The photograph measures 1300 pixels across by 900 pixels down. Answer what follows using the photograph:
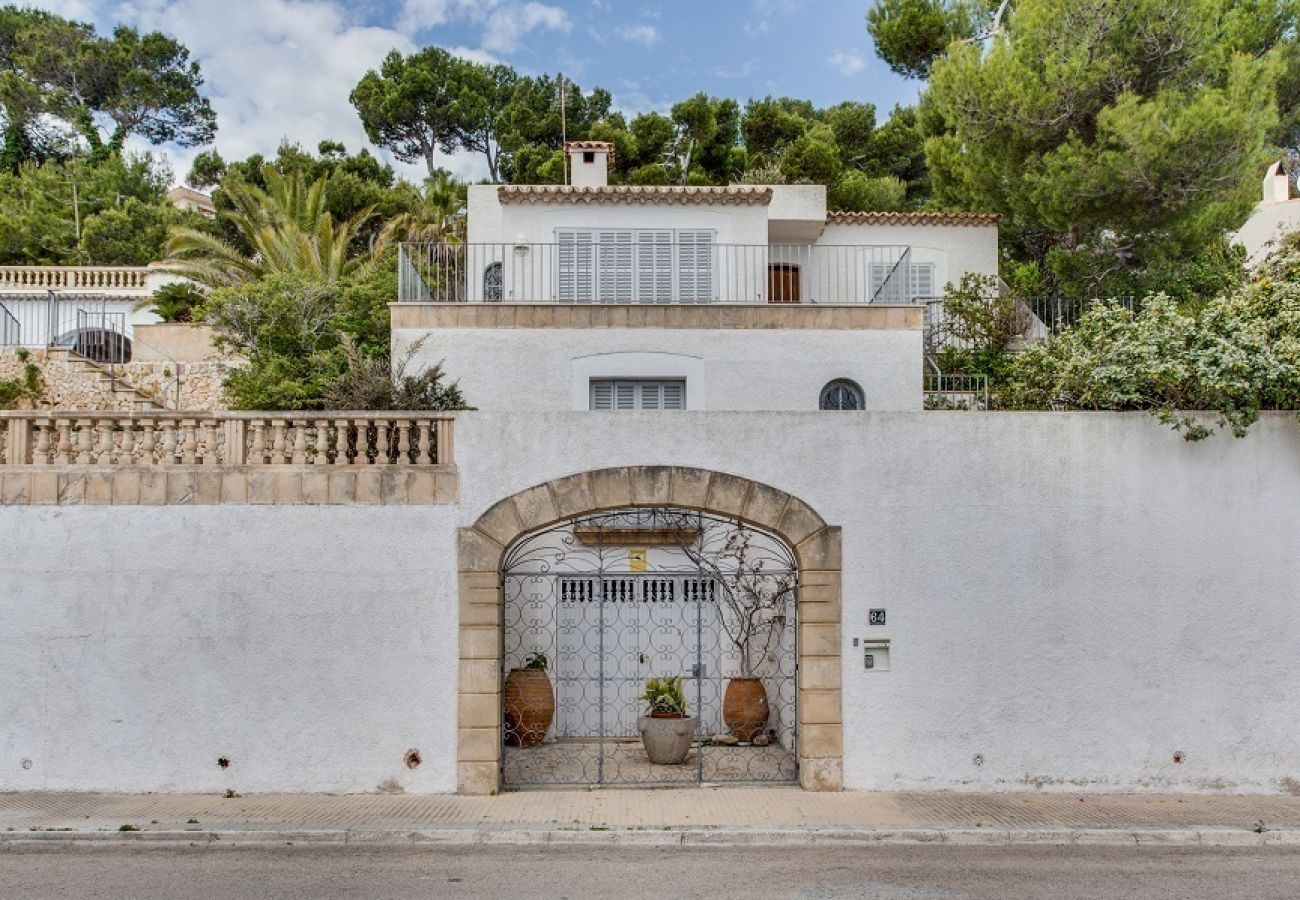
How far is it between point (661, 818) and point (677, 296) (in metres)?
10.1

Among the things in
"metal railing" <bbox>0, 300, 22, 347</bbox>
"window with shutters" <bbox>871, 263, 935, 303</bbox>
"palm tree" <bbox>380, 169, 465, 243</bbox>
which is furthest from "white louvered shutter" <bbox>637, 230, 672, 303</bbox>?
"metal railing" <bbox>0, 300, 22, 347</bbox>

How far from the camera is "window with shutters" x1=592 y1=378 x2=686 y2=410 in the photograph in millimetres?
15688

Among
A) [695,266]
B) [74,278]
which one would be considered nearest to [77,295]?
[74,278]

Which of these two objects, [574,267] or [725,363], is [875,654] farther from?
[574,267]

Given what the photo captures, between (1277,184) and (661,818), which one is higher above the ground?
(1277,184)

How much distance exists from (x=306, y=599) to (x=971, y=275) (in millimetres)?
13736

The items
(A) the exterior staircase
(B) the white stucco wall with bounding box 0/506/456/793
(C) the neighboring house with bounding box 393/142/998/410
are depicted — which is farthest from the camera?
(A) the exterior staircase

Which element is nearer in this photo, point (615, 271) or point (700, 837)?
point (700, 837)

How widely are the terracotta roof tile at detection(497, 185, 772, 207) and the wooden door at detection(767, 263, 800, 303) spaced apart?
8.08 feet

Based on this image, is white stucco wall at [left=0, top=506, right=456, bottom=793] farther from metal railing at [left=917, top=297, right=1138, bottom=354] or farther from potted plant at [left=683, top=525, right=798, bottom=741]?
metal railing at [left=917, top=297, right=1138, bottom=354]

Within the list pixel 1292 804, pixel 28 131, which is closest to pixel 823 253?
pixel 1292 804

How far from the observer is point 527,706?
12.1 m

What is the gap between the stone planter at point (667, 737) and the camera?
11031 mm

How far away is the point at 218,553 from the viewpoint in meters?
9.95
